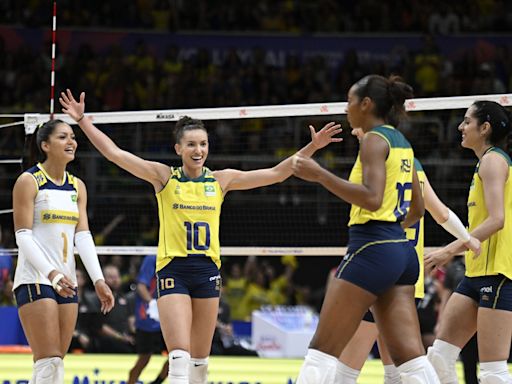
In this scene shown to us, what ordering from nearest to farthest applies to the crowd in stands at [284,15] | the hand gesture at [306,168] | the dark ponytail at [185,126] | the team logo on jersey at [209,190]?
the hand gesture at [306,168] < the team logo on jersey at [209,190] < the dark ponytail at [185,126] < the crowd in stands at [284,15]

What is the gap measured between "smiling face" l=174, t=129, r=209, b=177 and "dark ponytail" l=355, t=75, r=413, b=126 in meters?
1.91

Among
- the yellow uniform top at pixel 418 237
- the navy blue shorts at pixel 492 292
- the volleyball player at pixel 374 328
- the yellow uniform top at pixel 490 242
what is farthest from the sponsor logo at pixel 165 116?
the navy blue shorts at pixel 492 292

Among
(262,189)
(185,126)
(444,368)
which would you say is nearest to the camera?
(444,368)

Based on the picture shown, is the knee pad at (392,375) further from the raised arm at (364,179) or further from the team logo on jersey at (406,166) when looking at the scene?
the raised arm at (364,179)

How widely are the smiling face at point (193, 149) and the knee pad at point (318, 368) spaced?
233 cm

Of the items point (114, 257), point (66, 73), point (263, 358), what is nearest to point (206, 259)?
point (263, 358)

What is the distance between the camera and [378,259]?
5570 mm

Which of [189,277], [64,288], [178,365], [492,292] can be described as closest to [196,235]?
[189,277]

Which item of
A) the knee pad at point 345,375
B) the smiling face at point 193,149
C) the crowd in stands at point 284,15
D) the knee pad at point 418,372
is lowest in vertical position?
the knee pad at point 345,375

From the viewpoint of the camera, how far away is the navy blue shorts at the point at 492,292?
263 inches

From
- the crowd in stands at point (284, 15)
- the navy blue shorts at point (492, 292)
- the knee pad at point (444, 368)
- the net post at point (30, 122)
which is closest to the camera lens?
the navy blue shorts at point (492, 292)

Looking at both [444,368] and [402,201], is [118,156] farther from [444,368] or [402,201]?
[444,368]

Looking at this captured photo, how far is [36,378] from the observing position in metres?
6.72

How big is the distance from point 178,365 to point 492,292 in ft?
7.60
